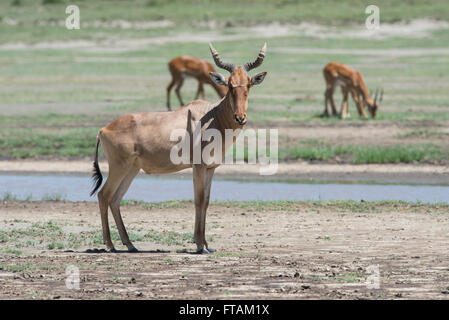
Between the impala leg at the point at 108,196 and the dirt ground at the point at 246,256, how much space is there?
31cm

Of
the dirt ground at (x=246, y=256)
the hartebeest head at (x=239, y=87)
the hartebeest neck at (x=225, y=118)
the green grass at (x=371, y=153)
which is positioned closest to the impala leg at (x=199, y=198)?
the dirt ground at (x=246, y=256)

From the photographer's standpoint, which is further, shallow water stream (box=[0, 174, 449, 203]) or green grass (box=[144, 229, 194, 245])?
shallow water stream (box=[0, 174, 449, 203])

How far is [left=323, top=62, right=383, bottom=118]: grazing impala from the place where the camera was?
22906 mm

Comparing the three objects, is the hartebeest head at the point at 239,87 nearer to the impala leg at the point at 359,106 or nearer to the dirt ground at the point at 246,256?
the dirt ground at the point at 246,256

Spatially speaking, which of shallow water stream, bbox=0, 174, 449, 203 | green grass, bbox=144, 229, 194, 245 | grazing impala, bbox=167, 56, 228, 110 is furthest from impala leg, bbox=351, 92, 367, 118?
green grass, bbox=144, 229, 194, 245

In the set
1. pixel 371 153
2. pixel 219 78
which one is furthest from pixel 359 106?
pixel 219 78

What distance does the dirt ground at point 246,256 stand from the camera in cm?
779

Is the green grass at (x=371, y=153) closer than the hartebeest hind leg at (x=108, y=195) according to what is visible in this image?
No

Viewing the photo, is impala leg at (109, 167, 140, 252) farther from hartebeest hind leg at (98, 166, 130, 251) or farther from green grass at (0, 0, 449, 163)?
green grass at (0, 0, 449, 163)

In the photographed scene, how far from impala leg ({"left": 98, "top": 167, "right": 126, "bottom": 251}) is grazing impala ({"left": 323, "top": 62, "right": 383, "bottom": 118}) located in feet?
43.5

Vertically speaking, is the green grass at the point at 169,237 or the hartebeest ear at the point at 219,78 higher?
the hartebeest ear at the point at 219,78
